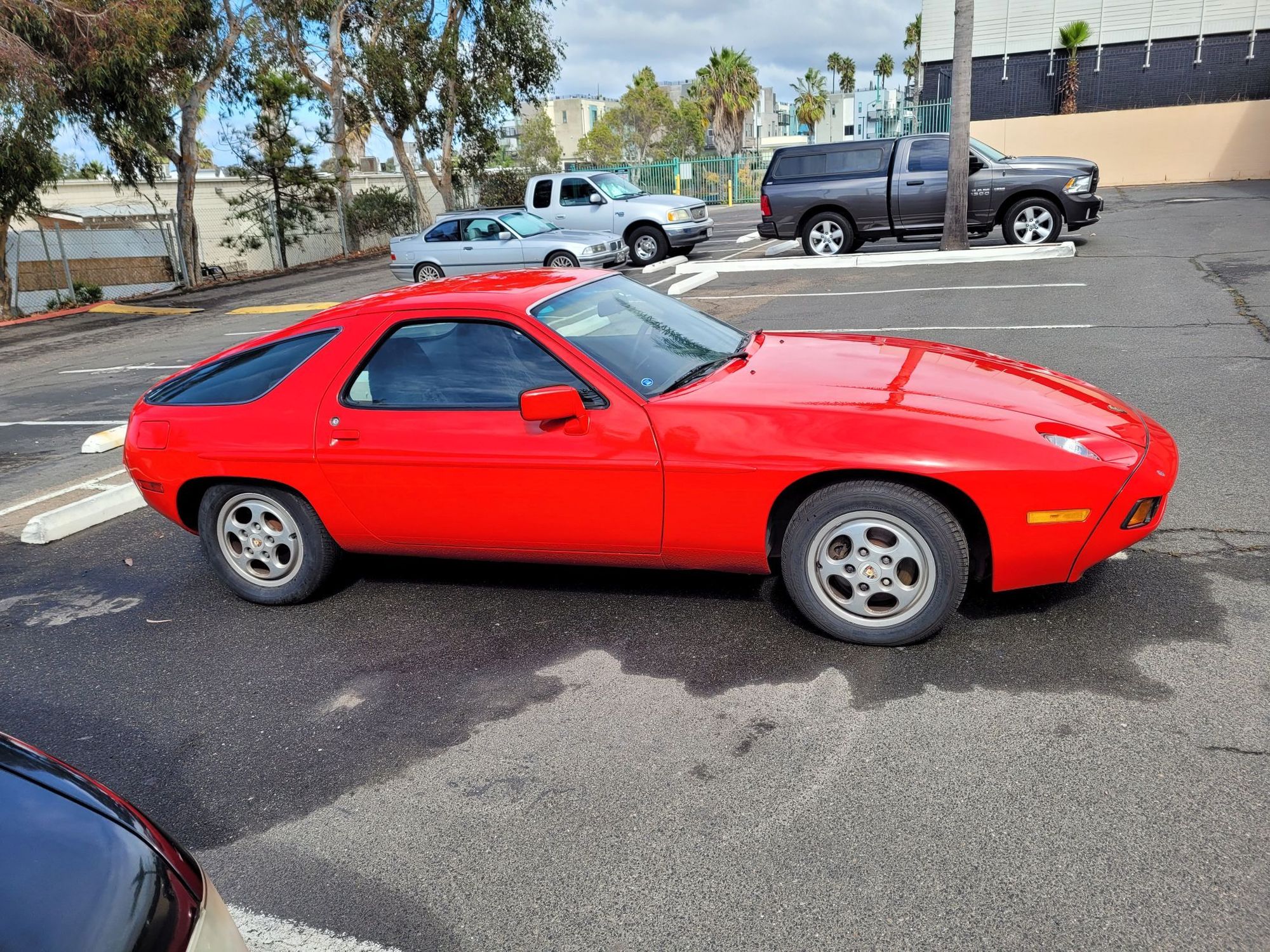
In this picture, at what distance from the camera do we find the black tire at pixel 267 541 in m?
4.86

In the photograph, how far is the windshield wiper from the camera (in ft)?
14.4

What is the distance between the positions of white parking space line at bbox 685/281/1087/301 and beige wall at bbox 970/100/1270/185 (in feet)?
80.1

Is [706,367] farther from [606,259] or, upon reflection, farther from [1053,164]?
[606,259]

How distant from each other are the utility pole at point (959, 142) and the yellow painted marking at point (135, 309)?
1503 centimetres

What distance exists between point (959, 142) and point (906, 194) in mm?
1370

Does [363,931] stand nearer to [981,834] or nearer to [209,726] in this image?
[209,726]


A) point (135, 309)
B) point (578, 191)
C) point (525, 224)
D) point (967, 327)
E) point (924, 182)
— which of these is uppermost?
point (578, 191)

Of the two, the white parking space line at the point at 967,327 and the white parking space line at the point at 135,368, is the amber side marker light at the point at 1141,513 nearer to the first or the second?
the white parking space line at the point at 967,327

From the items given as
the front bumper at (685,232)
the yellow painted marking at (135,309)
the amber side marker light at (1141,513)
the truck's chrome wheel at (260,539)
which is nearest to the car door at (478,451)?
the truck's chrome wheel at (260,539)

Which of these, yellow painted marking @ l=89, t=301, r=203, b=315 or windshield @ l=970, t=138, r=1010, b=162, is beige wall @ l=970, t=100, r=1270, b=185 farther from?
Answer: yellow painted marking @ l=89, t=301, r=203, b=315

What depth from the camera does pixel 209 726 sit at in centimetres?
394

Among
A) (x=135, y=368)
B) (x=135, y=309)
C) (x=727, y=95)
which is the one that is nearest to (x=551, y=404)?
(x=135, y=368)

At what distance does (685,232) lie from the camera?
796 inches

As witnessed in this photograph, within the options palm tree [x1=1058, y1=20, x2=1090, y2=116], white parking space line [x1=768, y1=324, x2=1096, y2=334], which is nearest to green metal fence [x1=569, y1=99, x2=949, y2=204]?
palm tree [x1=1058, y1=20, x2=1090, y2=116]
